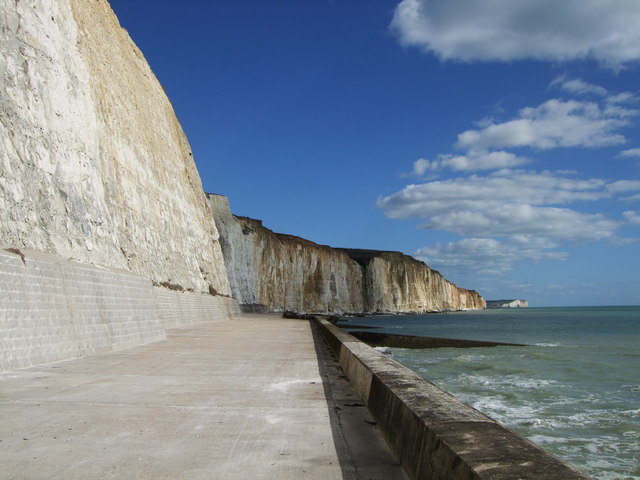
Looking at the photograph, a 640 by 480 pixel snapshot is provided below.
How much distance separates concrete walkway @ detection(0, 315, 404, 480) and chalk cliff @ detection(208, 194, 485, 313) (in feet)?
149

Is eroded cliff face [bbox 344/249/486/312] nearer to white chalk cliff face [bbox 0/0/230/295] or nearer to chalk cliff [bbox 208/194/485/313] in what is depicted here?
chalk cliff [bbox 208/194/485/313]

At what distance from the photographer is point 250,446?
3906mm

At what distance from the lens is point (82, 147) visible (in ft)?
44.6

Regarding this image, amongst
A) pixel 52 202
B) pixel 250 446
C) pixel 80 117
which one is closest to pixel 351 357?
pixel 250 446

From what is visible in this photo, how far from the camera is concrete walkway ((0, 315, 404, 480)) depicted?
3.39m

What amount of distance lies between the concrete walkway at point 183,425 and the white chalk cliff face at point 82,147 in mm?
4435

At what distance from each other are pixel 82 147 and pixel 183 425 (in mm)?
11023

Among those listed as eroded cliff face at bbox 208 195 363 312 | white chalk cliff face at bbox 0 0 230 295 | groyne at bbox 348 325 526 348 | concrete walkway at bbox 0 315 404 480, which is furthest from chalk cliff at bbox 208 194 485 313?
concrete walkway at bbox 0 315 404 480

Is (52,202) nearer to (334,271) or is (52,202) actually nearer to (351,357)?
(351,357)

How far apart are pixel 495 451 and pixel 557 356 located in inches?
878

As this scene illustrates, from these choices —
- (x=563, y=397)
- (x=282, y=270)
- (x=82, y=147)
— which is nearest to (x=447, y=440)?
(x=563, y=397)

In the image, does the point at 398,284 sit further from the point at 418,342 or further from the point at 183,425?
the point at 183,425

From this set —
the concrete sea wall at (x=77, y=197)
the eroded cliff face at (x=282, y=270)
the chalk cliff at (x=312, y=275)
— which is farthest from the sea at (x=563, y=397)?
the chalk cliff at (x=312, y=275)

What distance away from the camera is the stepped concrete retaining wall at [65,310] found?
727 centimetres
